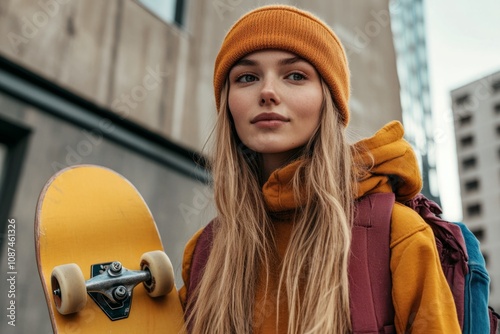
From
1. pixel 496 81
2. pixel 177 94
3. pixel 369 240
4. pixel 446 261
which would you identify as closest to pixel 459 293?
pixel 446 261

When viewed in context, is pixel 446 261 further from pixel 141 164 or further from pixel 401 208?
pixel 141 164

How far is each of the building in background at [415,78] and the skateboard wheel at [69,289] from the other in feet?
46.9

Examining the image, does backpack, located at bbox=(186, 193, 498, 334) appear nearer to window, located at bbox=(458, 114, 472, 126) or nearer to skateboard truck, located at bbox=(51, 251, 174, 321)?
skateboard truck, located at bbox=(51, 251, 174, 321)

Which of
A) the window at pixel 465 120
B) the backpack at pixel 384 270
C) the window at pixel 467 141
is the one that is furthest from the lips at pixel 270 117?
the window at pixel 465 120

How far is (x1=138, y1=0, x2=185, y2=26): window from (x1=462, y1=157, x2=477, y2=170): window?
51.9 m

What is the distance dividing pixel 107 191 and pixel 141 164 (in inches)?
126

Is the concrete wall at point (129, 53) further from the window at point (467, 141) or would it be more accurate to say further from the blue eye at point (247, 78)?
the window at point (467, 141)

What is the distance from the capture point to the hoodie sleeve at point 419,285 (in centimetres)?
136

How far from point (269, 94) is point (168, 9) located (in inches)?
188

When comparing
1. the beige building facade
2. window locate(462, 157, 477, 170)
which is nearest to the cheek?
the beige building facade

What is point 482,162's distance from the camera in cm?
5181

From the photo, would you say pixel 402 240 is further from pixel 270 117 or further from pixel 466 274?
pixel 270 117

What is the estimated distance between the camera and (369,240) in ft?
5.09

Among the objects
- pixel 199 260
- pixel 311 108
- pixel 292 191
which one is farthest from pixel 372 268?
pixel 199 260
